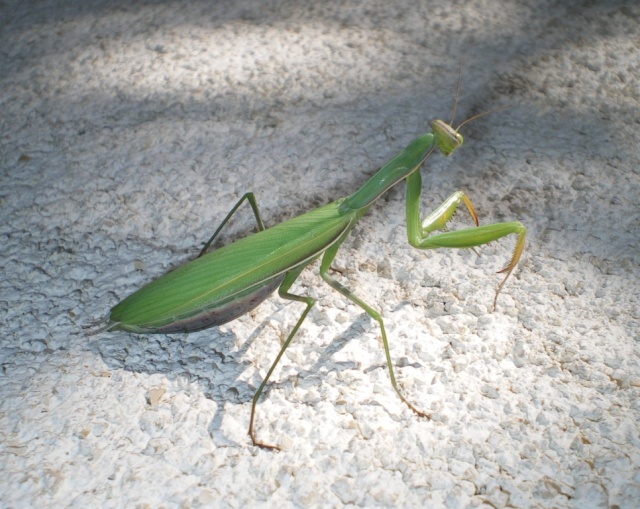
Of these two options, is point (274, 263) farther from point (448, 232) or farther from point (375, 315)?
point (448, 232)

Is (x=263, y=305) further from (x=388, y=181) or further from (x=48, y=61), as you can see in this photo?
(x=48, y=61)

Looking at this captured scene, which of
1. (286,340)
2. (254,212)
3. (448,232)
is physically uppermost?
(448,232)

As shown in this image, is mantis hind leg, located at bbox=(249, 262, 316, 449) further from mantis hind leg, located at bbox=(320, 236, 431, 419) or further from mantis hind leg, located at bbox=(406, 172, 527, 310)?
mantis hind leg, located at bbox=(406, 172, 527, 310)

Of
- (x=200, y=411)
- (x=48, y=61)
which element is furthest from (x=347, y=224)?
(x=48, y=61)

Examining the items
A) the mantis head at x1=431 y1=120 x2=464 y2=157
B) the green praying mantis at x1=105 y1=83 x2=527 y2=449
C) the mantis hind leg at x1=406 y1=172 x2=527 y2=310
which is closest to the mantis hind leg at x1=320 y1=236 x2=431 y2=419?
the green praying mantis at x1=105 y1=83 x2=527 y2=449

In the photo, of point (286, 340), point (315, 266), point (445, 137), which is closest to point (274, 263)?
point (286, 340)

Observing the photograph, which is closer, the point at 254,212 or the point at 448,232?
the point at 448,232

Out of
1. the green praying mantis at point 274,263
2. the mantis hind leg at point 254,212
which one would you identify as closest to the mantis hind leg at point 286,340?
the green praying mantis at point 274,263
